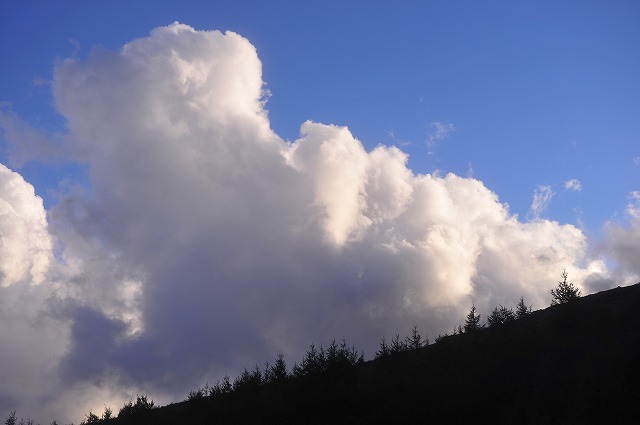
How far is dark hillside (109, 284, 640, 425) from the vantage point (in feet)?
94.3

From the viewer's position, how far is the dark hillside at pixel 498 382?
28734 mm

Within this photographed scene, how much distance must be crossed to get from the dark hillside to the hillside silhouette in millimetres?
72

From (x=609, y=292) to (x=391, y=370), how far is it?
17492 millimetres

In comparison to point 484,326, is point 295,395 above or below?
below

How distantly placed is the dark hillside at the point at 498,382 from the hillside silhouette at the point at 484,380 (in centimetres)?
7

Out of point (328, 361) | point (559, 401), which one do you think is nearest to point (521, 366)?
point (559, 401)

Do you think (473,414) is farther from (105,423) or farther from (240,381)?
(105,423)

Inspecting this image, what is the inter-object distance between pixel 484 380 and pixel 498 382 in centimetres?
83

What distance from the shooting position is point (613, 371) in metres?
29.5

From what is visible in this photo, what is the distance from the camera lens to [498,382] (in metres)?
33.1

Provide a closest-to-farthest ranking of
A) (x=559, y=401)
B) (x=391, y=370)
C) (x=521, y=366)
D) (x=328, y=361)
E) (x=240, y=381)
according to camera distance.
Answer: (x=559, y=401) → (x=521, y=366) → (x=391, y=370) → (x=328, y=361) → (x=240, y=381)

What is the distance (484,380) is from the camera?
33.6m

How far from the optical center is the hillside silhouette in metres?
28.9

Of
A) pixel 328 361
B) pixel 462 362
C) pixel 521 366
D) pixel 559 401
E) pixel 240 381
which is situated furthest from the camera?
pixel 240 381
